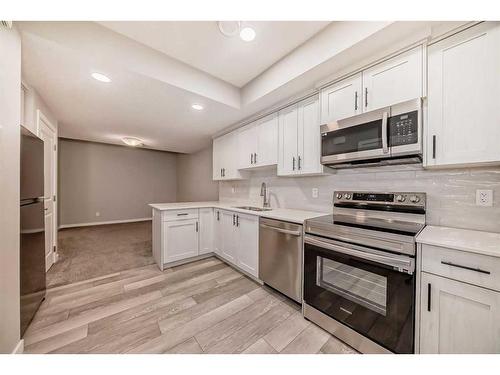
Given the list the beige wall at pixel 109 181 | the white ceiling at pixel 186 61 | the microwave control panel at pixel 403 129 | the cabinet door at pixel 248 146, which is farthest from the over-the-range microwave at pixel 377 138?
the beige wall at pixel 109 181

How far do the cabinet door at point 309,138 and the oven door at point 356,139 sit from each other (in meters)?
0.15

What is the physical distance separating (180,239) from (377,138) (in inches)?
105

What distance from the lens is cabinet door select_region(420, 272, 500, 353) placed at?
37.1 inches

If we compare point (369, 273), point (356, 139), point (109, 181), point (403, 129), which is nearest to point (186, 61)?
point (356, 139)

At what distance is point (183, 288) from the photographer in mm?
2166

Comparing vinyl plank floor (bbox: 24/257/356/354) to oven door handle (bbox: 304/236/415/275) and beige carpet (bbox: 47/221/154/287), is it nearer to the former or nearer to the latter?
beige carpet (bbox: 47/221/154/287)

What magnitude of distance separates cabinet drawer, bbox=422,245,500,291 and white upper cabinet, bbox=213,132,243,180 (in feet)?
8.40

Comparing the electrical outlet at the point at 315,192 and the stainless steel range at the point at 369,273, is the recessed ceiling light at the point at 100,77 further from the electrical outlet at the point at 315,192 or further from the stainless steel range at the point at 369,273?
the electrical outlet at the point at 315,192

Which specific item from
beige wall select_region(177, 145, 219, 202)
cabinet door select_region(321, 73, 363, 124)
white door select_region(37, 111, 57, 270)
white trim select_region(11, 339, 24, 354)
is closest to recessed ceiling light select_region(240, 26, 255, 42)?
cabinet door select_region(321, 73, 363, 124)

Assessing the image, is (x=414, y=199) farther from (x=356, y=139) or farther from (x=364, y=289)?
(x=364, y=289)

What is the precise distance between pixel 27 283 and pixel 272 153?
267 centimetres
